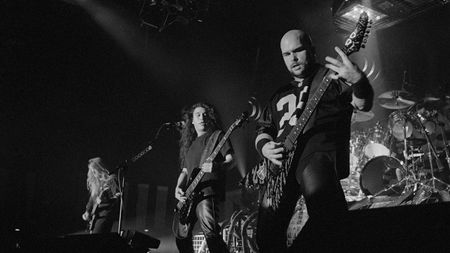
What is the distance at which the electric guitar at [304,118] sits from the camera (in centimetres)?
259

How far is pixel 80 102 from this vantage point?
8.52 metres

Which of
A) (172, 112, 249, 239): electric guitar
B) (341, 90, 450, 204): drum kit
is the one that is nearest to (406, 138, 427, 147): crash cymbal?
(341, 90, 450, 204): drum kit

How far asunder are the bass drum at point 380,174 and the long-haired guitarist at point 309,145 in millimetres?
3737

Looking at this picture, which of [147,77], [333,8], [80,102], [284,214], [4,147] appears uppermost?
[333,8]

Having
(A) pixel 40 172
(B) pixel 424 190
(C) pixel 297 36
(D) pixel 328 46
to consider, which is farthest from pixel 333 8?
(A) pixel 40 172

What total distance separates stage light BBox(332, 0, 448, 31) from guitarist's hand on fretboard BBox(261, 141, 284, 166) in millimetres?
5326

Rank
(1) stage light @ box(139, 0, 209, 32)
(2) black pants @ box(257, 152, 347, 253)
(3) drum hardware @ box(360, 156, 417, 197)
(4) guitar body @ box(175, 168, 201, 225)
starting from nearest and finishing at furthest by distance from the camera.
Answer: (2) black pants @ box(257, 152, 347, 253), (4) guitar body @ box(175, 168, 201, 225), (3) drum hardware @ box(360, 156, 417, 197), (1) stage light @ box(139, 0, 209, 32)

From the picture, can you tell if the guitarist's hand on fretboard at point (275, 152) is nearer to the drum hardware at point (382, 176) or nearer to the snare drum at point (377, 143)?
the drum hardware at point (382, 176)

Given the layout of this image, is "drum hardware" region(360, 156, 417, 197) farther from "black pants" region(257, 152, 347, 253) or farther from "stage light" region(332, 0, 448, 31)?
"black pants" region(257, 152, 347, 253)

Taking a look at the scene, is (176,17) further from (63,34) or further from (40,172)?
(40,172)

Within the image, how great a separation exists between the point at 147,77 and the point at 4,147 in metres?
3.31

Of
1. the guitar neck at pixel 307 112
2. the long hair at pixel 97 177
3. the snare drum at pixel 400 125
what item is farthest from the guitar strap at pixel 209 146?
the snare drum at pixel 400 125

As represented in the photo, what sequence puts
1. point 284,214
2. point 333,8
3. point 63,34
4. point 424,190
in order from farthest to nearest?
point 63,34, point 333,8, point 424,190, point 284,214

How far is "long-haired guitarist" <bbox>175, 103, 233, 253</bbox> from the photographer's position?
4.13 meters
